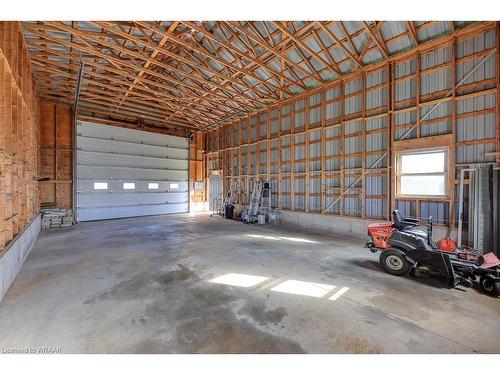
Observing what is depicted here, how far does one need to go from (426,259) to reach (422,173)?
13.2ft

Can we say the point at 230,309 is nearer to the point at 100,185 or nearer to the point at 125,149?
the point at 100,185

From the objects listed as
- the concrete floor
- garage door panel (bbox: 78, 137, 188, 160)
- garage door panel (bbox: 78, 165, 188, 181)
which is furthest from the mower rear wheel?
garage door panel (bbox: 78, 137, 188, 160)

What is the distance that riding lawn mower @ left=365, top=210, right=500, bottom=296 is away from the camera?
4051 millimetres

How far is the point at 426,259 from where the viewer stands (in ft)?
14.1

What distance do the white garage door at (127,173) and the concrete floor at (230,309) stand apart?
24.9 feet

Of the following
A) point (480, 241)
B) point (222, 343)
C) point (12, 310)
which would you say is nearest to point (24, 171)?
point (12, 310)

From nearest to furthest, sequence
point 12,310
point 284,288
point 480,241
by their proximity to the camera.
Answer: point 12,310 < point 284,288 < point 480,241

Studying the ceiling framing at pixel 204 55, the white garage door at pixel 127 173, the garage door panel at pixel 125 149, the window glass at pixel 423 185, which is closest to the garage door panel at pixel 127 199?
the white garage door at pixel 127 173

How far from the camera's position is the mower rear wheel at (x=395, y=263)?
15.1ft

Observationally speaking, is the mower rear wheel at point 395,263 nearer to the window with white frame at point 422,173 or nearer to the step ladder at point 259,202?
the window with white frame at point 422,173

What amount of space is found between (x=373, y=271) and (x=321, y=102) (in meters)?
7.56

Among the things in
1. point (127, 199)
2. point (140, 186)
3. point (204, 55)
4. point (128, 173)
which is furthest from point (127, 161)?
point (204, 55)
